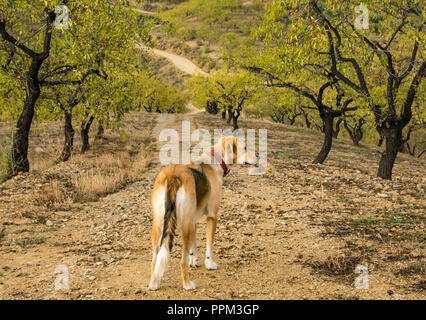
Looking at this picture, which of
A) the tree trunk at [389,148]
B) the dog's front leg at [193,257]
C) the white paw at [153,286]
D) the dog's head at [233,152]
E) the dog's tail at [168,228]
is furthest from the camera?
the tree trunk at [389,148]

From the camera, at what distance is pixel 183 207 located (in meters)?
4.38

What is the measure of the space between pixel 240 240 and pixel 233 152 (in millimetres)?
2245

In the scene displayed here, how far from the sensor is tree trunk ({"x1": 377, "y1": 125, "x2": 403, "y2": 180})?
41.6 feet

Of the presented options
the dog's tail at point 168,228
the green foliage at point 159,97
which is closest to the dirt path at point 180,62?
the green foliage at point 159,97

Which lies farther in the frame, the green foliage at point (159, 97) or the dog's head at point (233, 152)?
the green foliage at point (159, 97)

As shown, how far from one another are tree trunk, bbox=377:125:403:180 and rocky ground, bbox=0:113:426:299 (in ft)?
3.28

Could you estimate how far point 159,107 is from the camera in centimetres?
5009

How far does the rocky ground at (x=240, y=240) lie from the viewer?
470cm

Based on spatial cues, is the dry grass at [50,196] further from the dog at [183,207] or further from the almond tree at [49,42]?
the dog at [183,207]

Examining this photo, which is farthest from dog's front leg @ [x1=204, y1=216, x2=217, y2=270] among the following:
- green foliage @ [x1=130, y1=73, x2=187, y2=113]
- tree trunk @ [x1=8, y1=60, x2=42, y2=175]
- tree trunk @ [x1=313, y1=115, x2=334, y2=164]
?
green foliage @ [x1=130, y1=73, x2=187, y2=113]

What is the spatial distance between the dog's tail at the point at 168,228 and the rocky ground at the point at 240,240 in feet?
1.87

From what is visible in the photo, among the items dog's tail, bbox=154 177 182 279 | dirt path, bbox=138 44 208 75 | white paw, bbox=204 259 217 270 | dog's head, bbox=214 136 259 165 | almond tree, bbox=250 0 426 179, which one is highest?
dirt path, bbox=138 44 208 75

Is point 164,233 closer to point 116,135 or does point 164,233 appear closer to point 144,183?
point 144,183

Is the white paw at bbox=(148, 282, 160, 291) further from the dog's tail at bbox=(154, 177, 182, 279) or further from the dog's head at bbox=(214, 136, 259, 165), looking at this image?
the dog's head at bbox=(214, 136, 259, 165)
